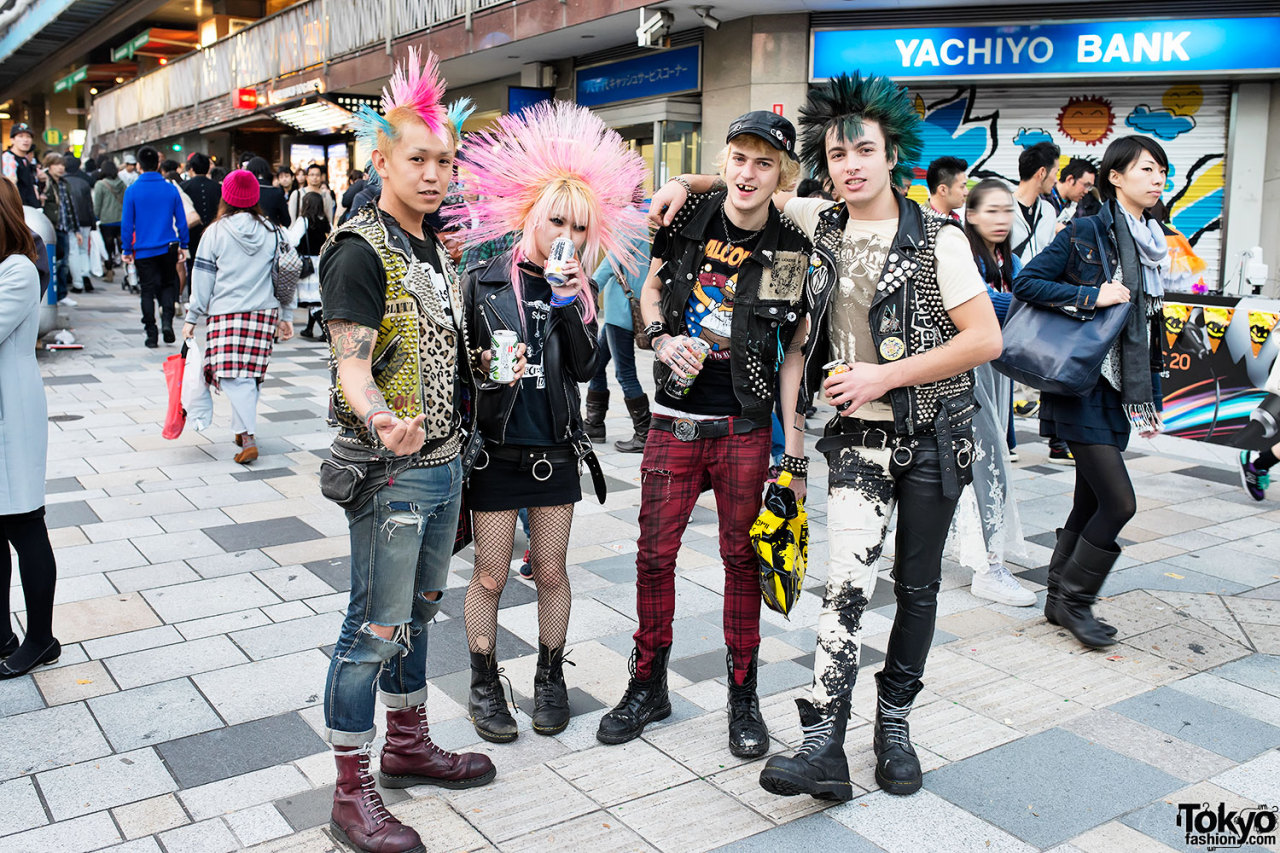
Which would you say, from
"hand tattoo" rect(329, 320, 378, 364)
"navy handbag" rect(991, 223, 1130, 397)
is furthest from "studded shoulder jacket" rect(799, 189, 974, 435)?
"hand tattoo" rect(329, 320, 378, 364)

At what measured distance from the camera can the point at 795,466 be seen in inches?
Answer: 128

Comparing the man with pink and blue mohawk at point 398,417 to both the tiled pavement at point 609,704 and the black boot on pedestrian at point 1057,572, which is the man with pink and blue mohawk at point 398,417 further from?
the black boot on pedestrian at point 1057,572

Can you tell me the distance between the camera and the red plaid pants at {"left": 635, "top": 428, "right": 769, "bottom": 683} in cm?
332

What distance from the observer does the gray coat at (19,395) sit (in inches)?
142

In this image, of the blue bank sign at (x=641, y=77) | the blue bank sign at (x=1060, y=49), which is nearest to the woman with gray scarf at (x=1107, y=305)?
the blue bank sign at (x=1060, y=49)

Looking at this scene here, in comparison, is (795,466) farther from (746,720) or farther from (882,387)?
(746,720)

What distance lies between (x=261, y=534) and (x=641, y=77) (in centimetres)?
1076

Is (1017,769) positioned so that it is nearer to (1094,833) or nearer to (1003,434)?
(1094,833)

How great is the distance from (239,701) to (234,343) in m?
3.98

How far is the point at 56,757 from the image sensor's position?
10.6 feet

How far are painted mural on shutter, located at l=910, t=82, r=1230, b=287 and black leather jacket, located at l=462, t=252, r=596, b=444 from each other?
8871 mm

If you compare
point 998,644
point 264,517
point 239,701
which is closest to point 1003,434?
point 998,644

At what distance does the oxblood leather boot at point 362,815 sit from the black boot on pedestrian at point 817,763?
99 cm

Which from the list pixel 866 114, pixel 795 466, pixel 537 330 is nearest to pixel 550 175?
pixel 537 330
